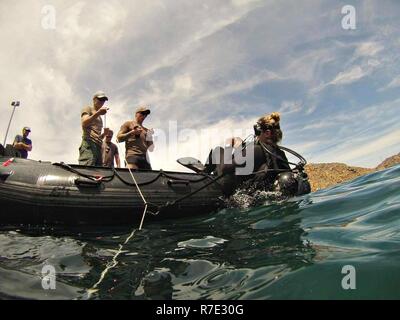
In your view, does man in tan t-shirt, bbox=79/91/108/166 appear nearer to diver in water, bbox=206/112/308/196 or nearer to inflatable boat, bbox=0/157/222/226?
inflatable boat, bbox=0/157/222/226

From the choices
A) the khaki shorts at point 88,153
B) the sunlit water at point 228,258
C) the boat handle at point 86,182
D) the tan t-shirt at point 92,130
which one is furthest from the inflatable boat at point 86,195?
the tan t-shirt at point 92,130

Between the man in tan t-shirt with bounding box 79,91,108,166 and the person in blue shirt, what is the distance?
2967 mm

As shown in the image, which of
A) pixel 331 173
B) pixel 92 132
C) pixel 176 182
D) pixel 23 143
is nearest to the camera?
pixel 176 182

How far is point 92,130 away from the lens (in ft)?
24.6

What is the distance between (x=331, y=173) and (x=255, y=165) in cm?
1039

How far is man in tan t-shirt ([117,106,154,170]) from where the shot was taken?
25.2ft

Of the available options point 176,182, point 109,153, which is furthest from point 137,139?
point 109,153

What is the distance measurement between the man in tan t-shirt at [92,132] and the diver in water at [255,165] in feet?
8.05

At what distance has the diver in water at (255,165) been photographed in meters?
7.61

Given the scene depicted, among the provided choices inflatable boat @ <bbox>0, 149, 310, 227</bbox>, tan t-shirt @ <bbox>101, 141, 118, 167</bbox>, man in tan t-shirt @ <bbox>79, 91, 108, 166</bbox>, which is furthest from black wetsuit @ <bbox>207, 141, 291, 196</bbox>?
tan t-shirt @ <bbox>101, 141, 118, 167</bbox>

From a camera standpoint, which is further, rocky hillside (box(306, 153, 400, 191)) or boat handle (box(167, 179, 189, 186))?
rocky hillside (box(306, 153, 400, 191))

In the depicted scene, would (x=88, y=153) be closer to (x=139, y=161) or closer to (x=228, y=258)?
(x=139, y=161)

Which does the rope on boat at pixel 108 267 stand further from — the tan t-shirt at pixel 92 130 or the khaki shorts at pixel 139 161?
the tan t-shirt at pixel 92 130
